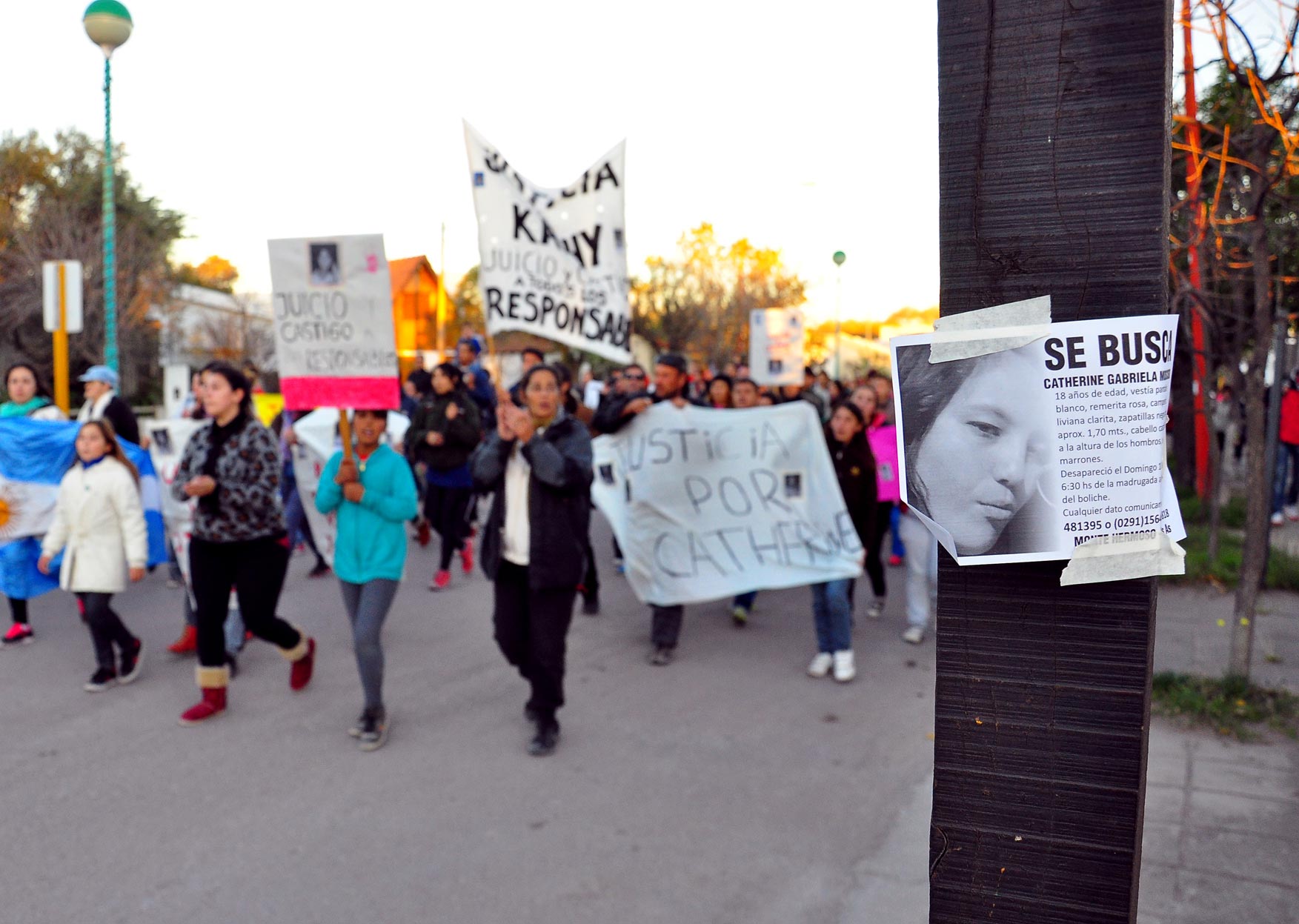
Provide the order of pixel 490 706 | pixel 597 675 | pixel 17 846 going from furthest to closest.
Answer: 1. pixel 597 675
2. pixel 490 706
3. pixel 17 846

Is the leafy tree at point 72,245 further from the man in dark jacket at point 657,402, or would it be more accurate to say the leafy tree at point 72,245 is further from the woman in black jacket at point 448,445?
the man in dark jacket at point 657,402

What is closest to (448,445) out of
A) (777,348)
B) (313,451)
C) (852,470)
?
(313,451)

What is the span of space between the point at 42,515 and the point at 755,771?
5.33 metres

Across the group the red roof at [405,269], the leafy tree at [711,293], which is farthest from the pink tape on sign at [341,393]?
the red roof at [405,269]

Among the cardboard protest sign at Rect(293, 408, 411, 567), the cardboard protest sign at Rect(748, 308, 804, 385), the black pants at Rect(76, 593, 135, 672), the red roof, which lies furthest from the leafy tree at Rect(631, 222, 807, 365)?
the black pants at Rect(76, 593, 135, 672)

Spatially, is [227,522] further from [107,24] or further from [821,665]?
[107,24]

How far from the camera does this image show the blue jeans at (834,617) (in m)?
6.39

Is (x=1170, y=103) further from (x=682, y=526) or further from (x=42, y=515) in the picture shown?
(x=42, y=515)

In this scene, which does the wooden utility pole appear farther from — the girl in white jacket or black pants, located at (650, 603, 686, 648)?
the girl in white jacket

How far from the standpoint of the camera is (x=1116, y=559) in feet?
5.73

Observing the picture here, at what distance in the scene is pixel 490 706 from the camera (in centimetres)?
571

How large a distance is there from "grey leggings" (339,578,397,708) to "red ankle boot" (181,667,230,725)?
2.59 ft

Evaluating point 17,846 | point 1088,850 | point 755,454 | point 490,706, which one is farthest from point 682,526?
point 1088,850

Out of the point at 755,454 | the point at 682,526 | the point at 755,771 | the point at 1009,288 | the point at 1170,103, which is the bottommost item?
the point at 755,771
